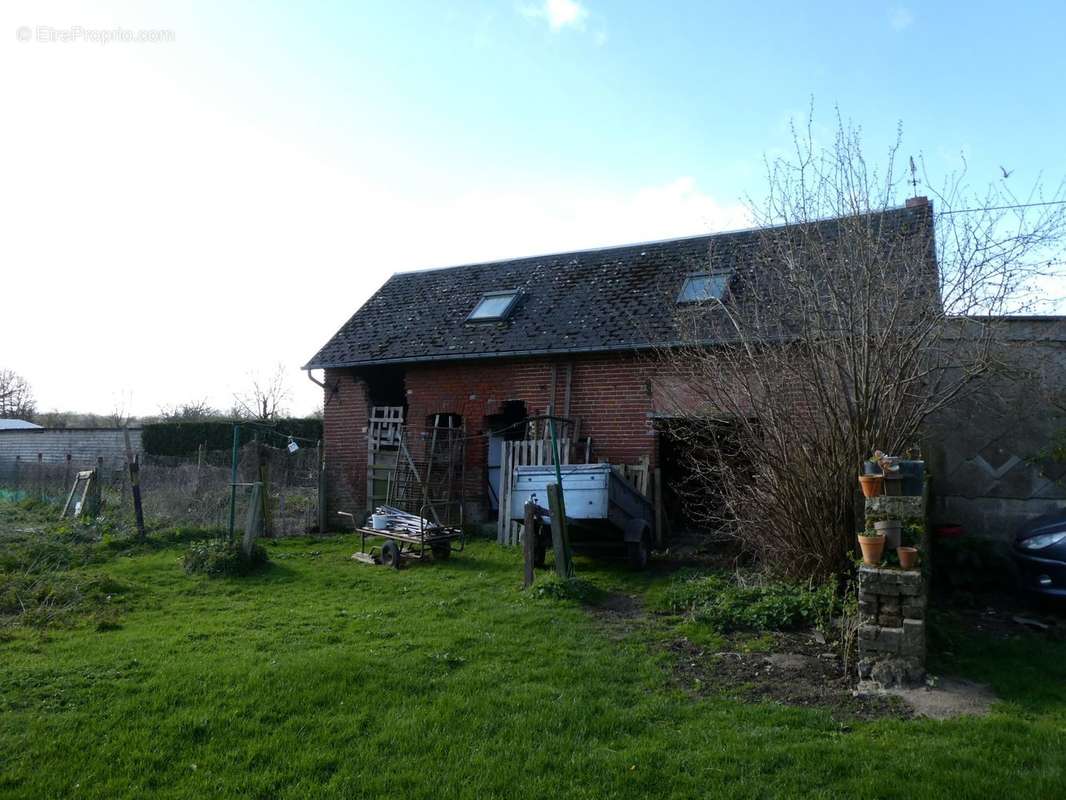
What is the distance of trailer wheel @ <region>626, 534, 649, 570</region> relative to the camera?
10.3m

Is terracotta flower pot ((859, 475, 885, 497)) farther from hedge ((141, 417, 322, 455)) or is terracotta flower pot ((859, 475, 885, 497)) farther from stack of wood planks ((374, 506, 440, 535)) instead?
hedge ((141, 417, 322, 455))

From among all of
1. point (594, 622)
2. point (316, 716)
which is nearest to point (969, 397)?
point (594, 622)

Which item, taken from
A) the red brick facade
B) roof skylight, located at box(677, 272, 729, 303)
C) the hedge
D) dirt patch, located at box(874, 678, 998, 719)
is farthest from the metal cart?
the hedge

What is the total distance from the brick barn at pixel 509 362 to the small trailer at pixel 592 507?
174 centimetres

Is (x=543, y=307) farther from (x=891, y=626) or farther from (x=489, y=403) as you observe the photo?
(x=891, y=626)

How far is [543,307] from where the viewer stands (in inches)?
582

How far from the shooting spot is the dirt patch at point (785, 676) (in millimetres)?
5234

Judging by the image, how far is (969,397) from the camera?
9.55 m

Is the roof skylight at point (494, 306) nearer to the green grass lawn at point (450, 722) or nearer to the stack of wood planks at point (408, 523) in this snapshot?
the stack of wood planks at point (408, 523)

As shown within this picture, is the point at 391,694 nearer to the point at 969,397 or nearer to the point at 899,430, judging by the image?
the point at 899,430

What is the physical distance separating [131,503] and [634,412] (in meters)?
9.92

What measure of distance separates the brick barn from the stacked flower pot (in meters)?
5.79

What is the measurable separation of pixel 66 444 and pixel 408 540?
20.3 meters

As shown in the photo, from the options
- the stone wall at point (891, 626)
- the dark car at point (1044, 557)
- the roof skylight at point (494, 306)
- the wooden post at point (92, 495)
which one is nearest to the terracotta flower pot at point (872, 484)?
the stone wall at point (891, 626)
